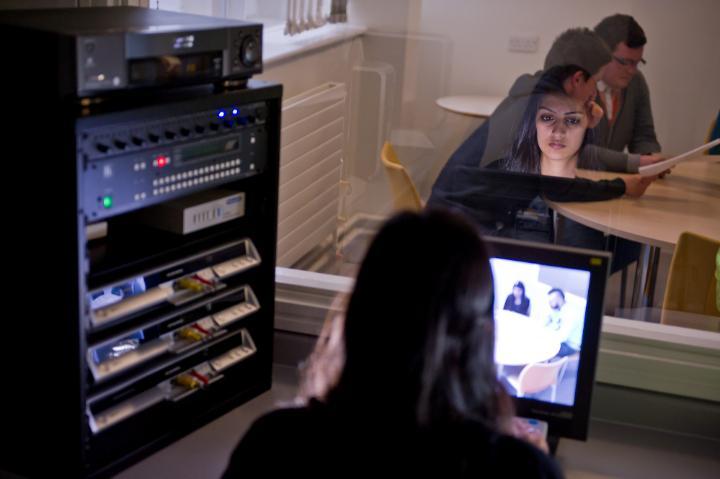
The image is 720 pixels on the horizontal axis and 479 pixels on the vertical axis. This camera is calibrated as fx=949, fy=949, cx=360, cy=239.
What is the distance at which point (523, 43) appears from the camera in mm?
2820

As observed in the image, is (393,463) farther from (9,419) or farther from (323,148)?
(323,148)

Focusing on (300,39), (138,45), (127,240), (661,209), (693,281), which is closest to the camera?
(138,45)

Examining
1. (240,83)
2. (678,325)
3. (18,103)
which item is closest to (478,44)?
(678,325)

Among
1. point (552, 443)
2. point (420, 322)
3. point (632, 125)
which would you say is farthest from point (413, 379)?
point (632, 125)

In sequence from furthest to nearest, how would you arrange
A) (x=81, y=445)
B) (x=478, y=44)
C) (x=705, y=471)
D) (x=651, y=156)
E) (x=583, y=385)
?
(x=478, y=44)
(x=651, y=156)
(x=705, y=471)
(x=583, y=385)
(x=81, y=445)

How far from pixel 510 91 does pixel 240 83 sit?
1477 mm

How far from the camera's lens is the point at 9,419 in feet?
4.57

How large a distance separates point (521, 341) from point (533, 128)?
1.32 meters

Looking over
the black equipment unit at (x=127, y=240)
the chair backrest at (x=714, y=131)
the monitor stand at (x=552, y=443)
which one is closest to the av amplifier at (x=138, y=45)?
the black equipment unit at (x=127, y=240)

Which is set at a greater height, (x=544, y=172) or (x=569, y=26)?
(x=569, y=26)

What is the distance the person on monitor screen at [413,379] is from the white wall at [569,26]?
6.16 feet

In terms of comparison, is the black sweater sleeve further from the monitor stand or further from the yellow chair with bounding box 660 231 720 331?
the monitor stand

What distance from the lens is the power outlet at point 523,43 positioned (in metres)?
2.81

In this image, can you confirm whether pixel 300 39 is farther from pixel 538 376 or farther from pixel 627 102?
pixel 538 376
